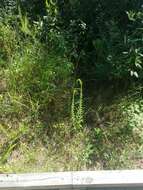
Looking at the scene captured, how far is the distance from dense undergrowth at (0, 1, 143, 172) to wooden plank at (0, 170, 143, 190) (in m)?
0.27

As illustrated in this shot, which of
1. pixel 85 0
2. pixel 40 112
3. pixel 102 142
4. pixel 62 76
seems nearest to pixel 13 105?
pixel 40 112

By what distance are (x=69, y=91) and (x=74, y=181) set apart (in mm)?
1133

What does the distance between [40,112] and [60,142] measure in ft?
1.31

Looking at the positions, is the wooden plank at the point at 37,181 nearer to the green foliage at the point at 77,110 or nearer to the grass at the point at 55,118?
the grass at the point at 55,118

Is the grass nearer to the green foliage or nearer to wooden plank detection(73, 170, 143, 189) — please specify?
the green foliage

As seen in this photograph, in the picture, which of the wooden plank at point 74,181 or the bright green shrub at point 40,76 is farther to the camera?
the bright green shrub at point 40,76

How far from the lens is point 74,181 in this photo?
3717mm

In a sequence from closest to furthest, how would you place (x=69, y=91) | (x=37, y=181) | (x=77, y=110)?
1. (x=37, y=181)
2. (x=77, y=110)
3. (x=69, y=91)

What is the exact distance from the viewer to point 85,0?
4812mm

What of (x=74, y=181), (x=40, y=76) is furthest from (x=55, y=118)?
(x=74, y=181)

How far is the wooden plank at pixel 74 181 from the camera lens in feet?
12.1

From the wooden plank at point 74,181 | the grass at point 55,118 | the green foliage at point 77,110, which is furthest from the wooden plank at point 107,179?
the green foliage at point 77,110

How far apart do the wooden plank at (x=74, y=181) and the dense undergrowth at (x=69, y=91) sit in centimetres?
27

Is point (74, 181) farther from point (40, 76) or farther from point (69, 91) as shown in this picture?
point (40, 76)
